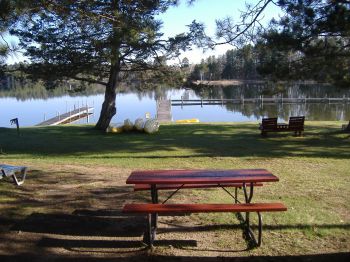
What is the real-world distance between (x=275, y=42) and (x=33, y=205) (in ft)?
30.0

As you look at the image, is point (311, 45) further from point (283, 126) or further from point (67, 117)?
point (67, 117)

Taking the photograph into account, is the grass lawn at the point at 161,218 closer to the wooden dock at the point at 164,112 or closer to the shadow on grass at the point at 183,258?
the shadow on grass at the point at 183,258

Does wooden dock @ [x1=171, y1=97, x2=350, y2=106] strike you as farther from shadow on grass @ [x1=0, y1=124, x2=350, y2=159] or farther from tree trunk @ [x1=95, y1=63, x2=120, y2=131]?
shadow on grass @ [x1=0, y1=124, x2=350, y2=159]

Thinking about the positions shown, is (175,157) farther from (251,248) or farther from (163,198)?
(251,248)

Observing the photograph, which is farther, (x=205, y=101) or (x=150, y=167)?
(x=205, y=101)

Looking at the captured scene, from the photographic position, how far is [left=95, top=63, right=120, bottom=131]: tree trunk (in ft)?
65.7

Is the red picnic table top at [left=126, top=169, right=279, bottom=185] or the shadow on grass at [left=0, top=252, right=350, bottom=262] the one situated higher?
the red picnic table top at [left=126, top=169, right=279, bottom=185]

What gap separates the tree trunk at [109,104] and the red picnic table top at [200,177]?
594 inches

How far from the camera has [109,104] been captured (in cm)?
2042

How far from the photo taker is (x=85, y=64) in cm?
1805

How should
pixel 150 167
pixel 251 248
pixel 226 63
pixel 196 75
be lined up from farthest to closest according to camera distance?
1. pixel 226 63
2. pixel 196 75
3. pixel 150 167
4. pixel 251 248

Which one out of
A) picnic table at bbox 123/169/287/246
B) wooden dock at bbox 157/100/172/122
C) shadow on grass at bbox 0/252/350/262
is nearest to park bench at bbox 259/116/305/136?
picnic table at bbox 123/169/287/246

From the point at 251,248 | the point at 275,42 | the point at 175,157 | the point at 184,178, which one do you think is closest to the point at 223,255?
the point at 251,248

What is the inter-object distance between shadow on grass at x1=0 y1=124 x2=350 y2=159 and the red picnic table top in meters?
6.04
